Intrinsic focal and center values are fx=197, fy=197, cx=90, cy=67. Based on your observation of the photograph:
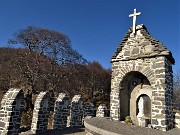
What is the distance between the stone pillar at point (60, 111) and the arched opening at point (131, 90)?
2.79m

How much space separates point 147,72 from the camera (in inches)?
299

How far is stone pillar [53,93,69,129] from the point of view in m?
9.30

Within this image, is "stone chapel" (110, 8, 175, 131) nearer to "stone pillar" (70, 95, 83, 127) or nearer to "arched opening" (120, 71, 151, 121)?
"arched opening" (120, 71, 151, 121)

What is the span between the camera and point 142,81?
8414 millimetres

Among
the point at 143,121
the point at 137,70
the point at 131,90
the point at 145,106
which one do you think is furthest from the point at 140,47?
the point at 143,121

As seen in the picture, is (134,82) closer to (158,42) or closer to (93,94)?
(158,42)

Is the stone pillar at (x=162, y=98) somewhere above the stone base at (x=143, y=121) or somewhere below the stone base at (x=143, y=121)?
above

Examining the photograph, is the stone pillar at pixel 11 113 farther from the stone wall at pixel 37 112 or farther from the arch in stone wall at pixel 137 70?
the arch in stone wall at pixel 137 70

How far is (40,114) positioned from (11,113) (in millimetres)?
1565

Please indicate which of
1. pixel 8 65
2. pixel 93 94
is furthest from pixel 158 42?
pixel 93 94

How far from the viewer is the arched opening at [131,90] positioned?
27.5ft

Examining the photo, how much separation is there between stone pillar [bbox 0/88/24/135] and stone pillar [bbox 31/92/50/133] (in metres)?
1.08

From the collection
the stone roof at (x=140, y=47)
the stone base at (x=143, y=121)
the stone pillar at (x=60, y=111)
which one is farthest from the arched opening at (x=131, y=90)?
the stone pillar at (x=60, y=111)

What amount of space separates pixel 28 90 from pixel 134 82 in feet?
35.9
